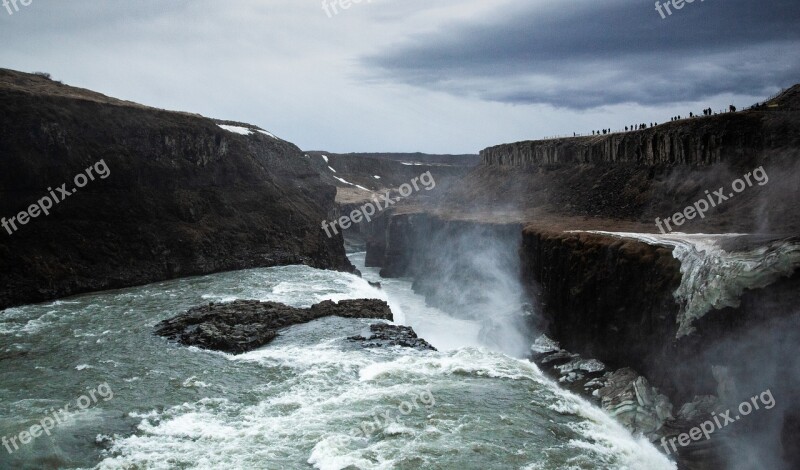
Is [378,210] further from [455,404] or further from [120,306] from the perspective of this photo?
[455,404]

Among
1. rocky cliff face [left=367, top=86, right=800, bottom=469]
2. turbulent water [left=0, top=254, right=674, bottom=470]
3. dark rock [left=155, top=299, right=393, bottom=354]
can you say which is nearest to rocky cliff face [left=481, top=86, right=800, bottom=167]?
rocky cliff face [left=367, top=86, right=800, bottom=469]

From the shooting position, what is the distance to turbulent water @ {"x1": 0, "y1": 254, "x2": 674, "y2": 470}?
53.8ft

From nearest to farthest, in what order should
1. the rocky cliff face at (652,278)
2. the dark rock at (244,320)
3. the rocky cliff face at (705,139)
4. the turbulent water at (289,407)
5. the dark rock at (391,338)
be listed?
the turbulent water at (289,407) < the rocky cliff face at (652,278) < the dark rock at (391,338) < the dark rock at (244,320) < the rocky cliff face at (705,139)

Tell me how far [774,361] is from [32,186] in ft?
149

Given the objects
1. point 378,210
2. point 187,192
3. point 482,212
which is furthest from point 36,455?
point 378,210

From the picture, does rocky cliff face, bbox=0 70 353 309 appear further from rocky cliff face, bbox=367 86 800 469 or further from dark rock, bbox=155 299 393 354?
rocky cliff face, bbox=367 86 800 469

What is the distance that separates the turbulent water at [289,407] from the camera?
16406 mm

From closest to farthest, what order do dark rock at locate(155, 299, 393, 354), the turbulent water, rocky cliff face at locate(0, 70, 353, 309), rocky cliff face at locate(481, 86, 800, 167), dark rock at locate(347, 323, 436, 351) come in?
the turbulent water < dark rock at locate(347, 323, 436, 351) < dark rock at locate(155, 299, 393, 354) < rocky cliff face at locate(481, 86, 800, 167) < rocky cliff face at locate(0, 70, 353, 309)

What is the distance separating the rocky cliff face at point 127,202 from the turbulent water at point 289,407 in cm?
1014

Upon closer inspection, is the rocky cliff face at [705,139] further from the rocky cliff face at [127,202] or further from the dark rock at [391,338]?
the rocky cliff face at [127,202]

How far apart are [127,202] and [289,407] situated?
34.2 m

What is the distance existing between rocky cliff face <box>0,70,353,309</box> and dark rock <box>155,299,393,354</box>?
13.2 meters

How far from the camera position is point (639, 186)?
149ft

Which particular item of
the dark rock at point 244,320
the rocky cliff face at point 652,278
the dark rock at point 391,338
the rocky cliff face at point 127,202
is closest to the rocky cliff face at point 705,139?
the rocky cliff face at point 652,278
